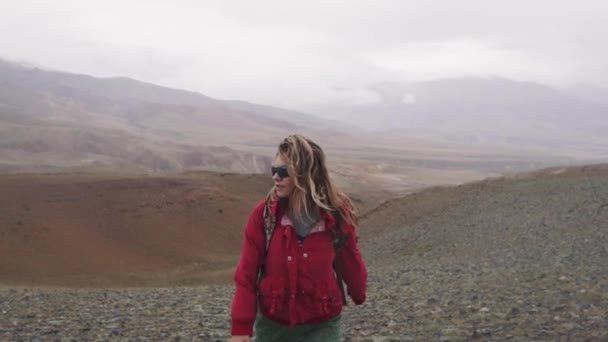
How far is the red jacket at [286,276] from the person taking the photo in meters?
3.46

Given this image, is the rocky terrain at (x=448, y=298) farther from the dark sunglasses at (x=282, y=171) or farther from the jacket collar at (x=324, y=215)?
the dark sunglasses at (x=282, y=171)

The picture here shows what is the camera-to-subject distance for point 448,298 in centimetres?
856

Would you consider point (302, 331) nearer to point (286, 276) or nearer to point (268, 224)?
point (286, 276)

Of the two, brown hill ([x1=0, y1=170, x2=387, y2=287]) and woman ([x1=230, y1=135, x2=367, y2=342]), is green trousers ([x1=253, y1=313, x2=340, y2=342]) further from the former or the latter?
brown hill ([x1=0, y1=170, x2=387, y2=287])

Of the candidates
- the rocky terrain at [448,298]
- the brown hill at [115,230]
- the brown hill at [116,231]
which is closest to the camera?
the rocky terrain at [448,298]

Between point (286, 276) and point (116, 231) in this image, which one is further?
point (116, 231)

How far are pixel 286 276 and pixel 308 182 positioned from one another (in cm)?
53

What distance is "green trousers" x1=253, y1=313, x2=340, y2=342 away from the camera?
3572 millimetres

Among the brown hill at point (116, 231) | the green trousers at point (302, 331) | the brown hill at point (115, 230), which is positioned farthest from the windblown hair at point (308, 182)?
the brown hill at point (115, 230)

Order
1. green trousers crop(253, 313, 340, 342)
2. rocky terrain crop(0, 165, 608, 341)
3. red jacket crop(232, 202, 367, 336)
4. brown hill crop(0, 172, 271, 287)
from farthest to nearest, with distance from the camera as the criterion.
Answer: brown hill crop(0, 172, 271, 287) < rocky terrain crop(0, 165, 608, 341) < green trousers crop(253, 313, 340, 342) < red jacket crop(232, 202, 367, 336)

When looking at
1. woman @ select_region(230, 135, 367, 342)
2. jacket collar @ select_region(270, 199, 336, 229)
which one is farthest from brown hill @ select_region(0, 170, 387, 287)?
jacket collar @ select_region(270, 199, 336, 229)

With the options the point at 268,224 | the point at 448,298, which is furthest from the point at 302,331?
the point at 448,298

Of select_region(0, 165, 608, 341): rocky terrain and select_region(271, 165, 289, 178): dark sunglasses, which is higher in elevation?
select_region(271, 165, 289, 178): dark sunglasses

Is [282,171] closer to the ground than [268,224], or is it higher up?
higher up
